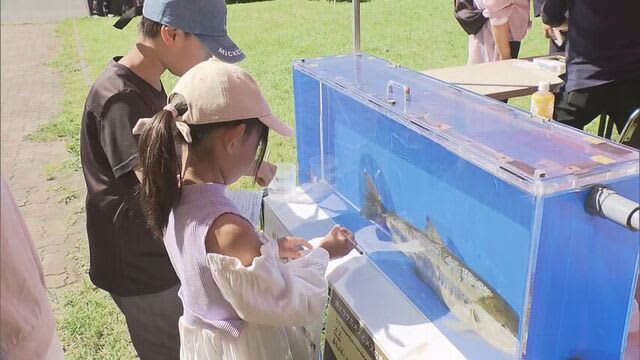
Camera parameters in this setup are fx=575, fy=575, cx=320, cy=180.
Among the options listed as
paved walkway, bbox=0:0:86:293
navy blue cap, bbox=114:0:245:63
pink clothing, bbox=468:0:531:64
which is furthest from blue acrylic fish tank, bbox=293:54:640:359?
pink clothing, bbox=468:0:531:64

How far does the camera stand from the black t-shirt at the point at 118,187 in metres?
1.32

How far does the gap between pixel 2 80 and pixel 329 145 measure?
44.6 inches

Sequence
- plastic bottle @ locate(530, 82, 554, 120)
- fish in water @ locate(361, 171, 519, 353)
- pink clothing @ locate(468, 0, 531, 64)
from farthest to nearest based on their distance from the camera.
Answer: pink clothing @ locate(468, 0, 531, 64) → plastic bottle @ locate(530, 82, 554, 120) → fish in water @ locate(361, 171, 519, 353)

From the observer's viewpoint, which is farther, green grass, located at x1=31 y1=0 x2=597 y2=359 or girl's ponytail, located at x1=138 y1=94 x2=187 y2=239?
green grass, located at x1=31 y1=0 x2=597 y2=359

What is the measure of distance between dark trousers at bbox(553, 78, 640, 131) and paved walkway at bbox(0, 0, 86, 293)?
73.9 inches

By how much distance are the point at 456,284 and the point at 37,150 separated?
4.30 m

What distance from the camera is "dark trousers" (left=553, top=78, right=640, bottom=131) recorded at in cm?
221

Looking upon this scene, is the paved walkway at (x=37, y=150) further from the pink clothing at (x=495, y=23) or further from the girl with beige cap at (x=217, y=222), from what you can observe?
the pink clothing at (x=495, y=23)

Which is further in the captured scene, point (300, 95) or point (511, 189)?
point (300, 95)

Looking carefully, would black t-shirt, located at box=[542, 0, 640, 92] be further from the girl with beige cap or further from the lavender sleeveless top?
the lavender sleeveless top

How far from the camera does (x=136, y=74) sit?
1.40m

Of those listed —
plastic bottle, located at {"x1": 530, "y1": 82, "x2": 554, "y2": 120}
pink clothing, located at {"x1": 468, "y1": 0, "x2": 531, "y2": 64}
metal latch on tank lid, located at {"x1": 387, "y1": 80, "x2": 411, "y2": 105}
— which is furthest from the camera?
pink clothing, located at {"x1": 468, "y1": 0, "x2": 531, "y2": 64}

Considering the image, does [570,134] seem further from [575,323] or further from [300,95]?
[300,95]

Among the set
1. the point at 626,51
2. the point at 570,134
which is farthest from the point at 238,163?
the point at 626,51
